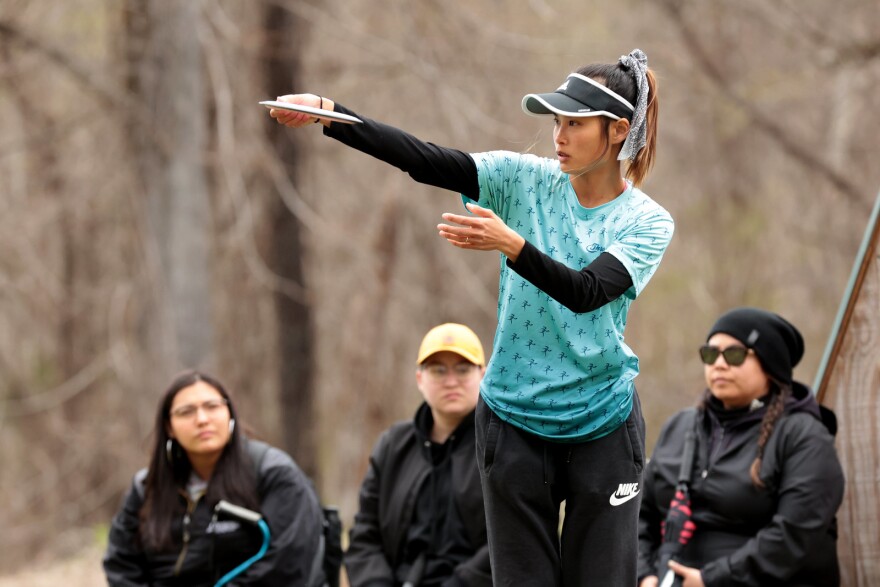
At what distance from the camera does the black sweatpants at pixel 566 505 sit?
9.65 ft

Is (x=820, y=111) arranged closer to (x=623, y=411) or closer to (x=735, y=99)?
(x=735, y=99)

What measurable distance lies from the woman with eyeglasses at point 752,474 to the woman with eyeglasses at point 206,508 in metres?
1.40

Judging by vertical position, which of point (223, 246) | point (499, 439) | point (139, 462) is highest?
point (223, 246)

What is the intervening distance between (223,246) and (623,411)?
9.33m

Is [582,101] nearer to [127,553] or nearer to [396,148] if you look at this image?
[396,148]

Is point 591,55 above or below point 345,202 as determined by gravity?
above

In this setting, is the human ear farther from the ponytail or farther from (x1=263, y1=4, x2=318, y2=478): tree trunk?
(x1=263, y1=4, x2=318, y2=478): tree trunk

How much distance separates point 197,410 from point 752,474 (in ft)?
7.23

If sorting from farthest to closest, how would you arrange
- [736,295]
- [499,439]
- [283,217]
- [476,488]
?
1. [736,295]
2. [283,217]
3. [476,488]
4. [499,439]

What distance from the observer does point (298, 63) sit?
427 inches

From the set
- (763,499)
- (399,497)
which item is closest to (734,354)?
(763,499)

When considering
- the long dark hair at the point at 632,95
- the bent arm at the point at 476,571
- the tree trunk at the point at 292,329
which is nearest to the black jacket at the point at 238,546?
the bent arm at the point at 476,571

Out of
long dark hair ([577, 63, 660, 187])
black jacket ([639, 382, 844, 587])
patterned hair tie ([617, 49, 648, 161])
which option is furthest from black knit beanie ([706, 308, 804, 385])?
patterned hair tie ([617, 49, 648, 161])

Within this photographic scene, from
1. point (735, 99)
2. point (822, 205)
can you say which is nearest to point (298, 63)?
point (735, 99)
